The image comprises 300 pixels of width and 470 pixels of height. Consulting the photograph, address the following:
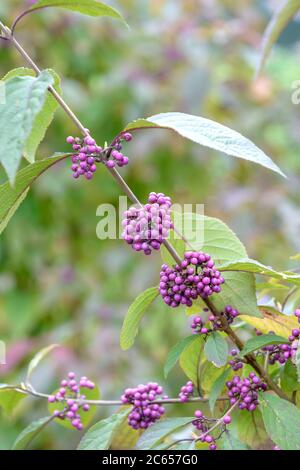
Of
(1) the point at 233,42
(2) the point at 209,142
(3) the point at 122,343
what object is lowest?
(3) the point at 122,343

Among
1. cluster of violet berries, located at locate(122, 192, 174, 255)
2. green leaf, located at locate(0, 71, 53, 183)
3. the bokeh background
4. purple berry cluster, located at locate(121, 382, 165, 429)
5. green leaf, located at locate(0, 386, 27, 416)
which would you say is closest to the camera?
green leaf, located at locate(0, 71, 53, 183)

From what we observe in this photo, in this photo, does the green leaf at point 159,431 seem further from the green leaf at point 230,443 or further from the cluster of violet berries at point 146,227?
the cluster of violet berries at point 146,227

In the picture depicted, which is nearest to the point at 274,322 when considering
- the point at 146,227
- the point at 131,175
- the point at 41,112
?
the point at 146,227

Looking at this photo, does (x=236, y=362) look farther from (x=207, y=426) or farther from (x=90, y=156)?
(x=90, y=156)

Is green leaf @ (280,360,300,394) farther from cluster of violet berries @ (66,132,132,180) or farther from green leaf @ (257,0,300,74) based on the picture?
green leaf @ (257,0,300,74)

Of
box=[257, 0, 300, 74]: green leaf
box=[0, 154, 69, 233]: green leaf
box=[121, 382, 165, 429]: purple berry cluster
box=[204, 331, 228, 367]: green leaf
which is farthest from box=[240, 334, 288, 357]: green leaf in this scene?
box=[257, 0, 300, 74]: green leaf

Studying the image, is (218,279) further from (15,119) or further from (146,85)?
(146,85)

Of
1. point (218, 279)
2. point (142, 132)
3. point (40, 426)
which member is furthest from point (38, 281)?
point (218, 279)
